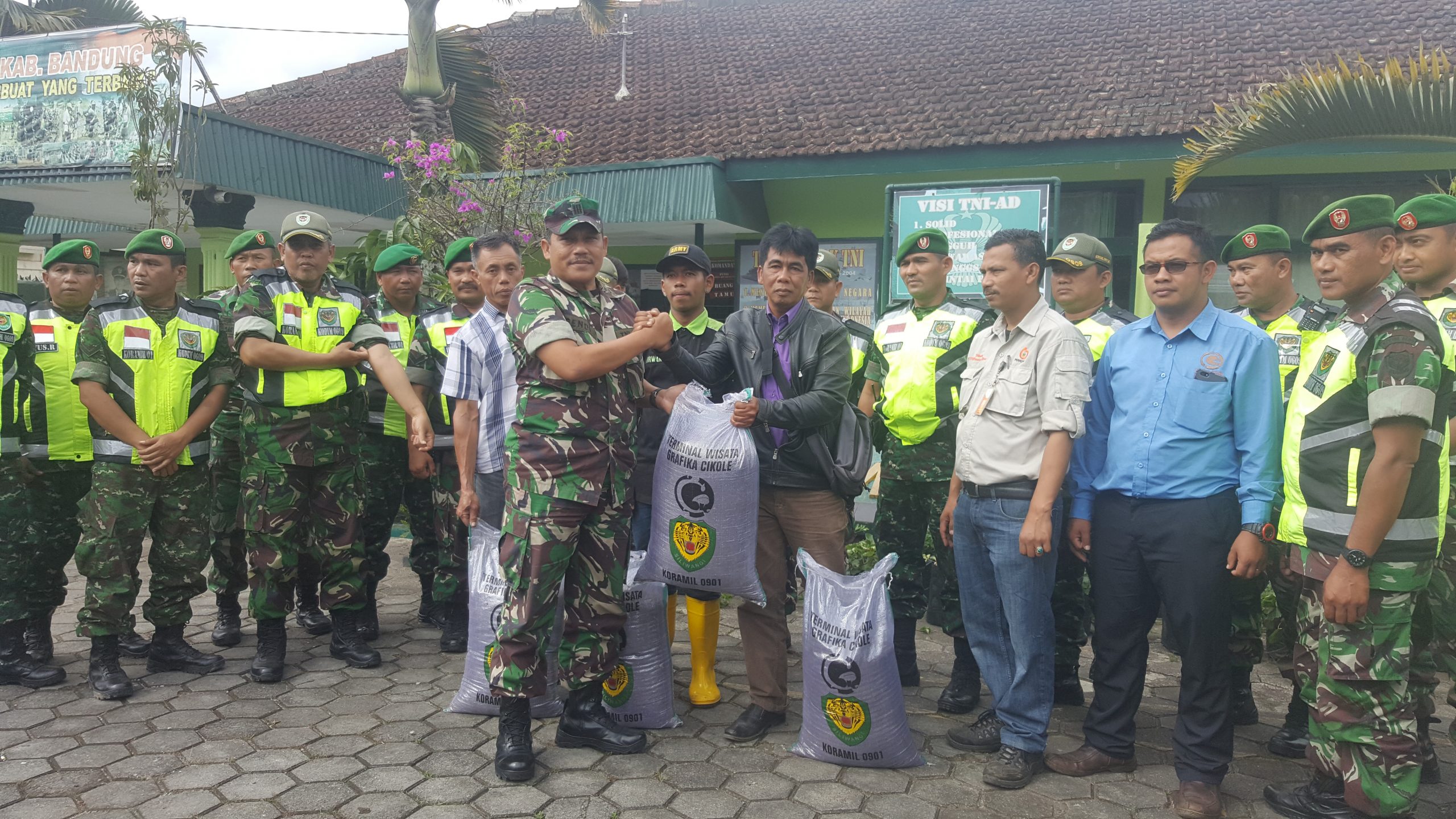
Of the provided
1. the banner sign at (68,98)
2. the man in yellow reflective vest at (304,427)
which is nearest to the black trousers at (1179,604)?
the man in yellow reflective vest at (304,427)

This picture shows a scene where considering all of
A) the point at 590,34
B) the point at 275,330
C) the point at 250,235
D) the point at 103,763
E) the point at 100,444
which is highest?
the point at 590,34

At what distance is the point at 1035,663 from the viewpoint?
11.1 ft

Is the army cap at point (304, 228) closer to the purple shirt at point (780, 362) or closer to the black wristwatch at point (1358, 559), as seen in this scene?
the purple shirt at point (780, 362)

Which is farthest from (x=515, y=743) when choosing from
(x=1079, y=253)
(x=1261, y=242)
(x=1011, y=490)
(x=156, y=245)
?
(x=1261, y=242)

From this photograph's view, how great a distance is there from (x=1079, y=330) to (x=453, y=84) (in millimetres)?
8420

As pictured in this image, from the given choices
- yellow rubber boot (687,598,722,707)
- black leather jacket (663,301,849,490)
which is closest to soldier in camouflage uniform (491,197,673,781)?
black leather jacket (663,301,849,490)

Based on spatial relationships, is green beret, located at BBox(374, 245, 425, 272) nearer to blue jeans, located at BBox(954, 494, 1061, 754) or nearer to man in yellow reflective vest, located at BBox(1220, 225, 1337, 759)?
blue jeans, located at BBox(954, 494, 1061, 754)

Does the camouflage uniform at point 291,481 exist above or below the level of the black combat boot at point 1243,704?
above

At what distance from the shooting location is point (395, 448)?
5270 millimetres

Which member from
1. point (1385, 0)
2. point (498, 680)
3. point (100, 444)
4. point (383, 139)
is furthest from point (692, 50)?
point (498, 680)

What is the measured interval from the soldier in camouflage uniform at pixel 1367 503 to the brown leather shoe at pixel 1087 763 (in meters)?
0.58

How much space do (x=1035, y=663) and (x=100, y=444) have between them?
3950 mm

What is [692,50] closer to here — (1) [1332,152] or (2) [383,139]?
(2) [383,139]

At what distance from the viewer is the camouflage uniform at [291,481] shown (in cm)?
431
